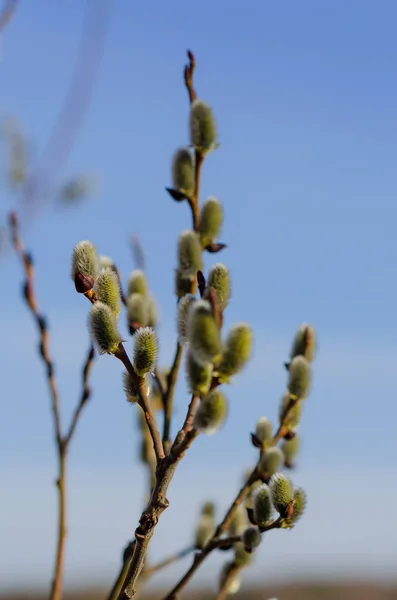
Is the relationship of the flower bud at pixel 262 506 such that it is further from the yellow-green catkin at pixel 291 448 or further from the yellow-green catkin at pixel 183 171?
the yellow-green catkin at pixel 183 171

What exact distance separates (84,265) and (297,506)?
1.50 ft

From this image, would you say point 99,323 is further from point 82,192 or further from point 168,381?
point 82,192

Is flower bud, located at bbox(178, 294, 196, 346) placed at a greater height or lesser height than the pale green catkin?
lesser

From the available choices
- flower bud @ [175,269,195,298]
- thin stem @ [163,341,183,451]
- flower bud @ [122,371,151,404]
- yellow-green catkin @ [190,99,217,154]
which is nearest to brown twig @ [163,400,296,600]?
thin stem @ [163,341,183,451]

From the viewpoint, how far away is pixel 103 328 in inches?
43.4

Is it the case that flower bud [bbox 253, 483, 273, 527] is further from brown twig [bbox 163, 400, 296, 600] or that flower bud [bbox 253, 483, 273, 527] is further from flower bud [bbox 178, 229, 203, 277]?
flower bud [bbox 178, 229, 203, 277]

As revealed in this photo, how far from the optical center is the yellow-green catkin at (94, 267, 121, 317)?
3.75ft

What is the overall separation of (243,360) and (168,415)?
1.89 ft

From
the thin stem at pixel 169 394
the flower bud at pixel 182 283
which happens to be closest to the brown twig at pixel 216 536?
the thin stem at pixel 169 394

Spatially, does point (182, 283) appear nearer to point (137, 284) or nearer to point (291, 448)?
point (137, 284)

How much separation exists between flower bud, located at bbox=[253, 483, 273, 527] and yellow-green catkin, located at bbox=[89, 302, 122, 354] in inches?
12.7

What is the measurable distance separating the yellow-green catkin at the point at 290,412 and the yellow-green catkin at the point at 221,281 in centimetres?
45

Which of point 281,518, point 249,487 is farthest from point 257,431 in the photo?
point 281,518

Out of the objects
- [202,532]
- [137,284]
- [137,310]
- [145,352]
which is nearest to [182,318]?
[145,352]
